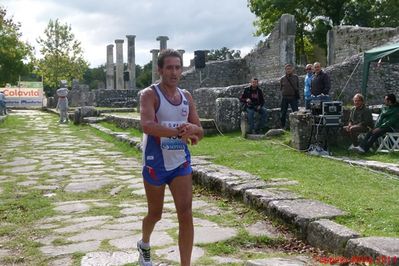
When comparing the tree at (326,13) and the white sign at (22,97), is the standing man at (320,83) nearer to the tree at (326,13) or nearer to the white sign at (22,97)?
the tree at (326,13)

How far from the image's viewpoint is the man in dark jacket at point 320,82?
1153 centimetres

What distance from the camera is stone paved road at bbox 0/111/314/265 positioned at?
3.93 metres

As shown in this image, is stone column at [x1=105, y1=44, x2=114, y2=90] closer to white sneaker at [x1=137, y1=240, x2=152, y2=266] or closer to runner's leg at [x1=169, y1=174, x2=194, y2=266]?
white sneaker at [x1=137, y1=240, x2=152, y2=266]

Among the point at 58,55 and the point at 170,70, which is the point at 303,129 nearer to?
the point at 170,70

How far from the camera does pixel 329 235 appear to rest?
3.86 meters

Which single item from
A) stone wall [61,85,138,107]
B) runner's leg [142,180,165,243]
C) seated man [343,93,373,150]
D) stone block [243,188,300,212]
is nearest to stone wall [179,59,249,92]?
stone wall [61,85,138,107]

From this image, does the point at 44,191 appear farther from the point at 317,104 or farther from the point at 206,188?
the point at 317,104

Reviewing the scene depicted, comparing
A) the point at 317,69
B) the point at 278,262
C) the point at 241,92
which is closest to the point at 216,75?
the point at 241,92

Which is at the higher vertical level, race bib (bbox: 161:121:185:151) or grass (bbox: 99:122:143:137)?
race bib (bbox: 161:121:185:151)

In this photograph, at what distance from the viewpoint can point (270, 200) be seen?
4973 millimetres

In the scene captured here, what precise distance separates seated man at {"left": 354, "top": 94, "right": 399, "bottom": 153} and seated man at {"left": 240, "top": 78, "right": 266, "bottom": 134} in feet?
9.52

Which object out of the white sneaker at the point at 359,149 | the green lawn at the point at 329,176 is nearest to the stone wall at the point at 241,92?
the green lawn at the point at 329,176

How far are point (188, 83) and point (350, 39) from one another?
679cm

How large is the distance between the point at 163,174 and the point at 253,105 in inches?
343
